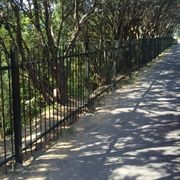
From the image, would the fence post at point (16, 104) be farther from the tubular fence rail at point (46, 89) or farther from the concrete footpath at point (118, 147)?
the concrete footpath at point (118, 147)

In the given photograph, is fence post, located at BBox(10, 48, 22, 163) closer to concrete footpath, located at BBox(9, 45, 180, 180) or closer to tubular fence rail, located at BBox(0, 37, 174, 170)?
tubular fence rail, located at BBox(0, 37, 174, 170)

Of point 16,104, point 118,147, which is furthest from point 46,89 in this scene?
point 16,104

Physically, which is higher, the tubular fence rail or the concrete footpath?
the tubular fence rail

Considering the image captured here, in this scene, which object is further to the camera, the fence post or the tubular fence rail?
the tubular fence rail

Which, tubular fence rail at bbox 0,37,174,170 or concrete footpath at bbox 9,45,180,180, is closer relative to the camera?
concrete footpath at bbox 9,45,180,180

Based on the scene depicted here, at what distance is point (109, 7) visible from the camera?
16.2 m

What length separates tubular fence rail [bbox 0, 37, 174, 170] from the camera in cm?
612

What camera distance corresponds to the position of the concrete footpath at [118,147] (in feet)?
19.5

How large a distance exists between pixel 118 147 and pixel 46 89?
4.13 metres

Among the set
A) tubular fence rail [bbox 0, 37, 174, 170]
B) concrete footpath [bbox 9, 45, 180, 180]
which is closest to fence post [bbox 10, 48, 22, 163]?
tubular fence rail [bbox 0, 37, 174, 170]

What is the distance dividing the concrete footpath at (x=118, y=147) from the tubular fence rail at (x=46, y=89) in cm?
29

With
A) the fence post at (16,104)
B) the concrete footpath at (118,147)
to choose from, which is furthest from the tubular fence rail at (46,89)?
the concrete footpath at (118,147)

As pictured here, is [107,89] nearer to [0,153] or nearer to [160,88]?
[160,88]

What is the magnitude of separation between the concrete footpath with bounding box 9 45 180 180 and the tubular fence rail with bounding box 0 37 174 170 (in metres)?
0.29
